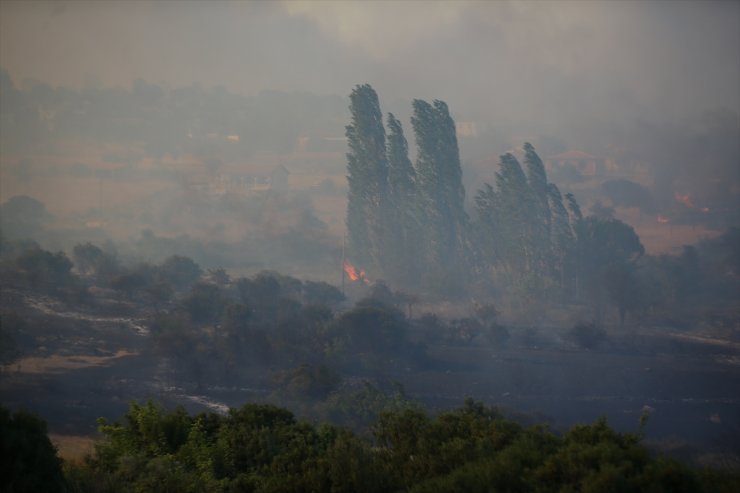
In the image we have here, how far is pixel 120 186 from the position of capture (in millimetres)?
104188

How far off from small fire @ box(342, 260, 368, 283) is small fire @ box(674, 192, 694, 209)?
55.6 m

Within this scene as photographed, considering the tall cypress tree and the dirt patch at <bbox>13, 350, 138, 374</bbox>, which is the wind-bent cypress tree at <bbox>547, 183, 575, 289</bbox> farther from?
the dirt patch at <bbox>13, 350, 138, 374</bbox>

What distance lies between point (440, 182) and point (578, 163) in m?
59.7

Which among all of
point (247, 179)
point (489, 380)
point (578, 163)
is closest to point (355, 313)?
point (489, 380)

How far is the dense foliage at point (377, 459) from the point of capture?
11.5 metres

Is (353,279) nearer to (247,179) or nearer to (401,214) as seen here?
(401,214)

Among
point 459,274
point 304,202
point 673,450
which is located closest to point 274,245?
point 304,202

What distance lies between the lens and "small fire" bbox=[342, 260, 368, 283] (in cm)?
7138

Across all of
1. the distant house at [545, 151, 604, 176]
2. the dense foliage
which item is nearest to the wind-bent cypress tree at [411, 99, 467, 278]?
the dense foliage

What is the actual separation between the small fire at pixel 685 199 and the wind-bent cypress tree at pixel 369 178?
53343 mm

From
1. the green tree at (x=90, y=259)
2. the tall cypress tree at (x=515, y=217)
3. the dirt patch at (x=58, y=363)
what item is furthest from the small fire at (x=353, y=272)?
the dirt patch at (x=58, y=363)

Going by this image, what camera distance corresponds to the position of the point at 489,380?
44.3m

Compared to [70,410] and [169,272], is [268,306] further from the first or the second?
[70,410]

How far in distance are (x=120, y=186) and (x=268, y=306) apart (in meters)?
59.9
